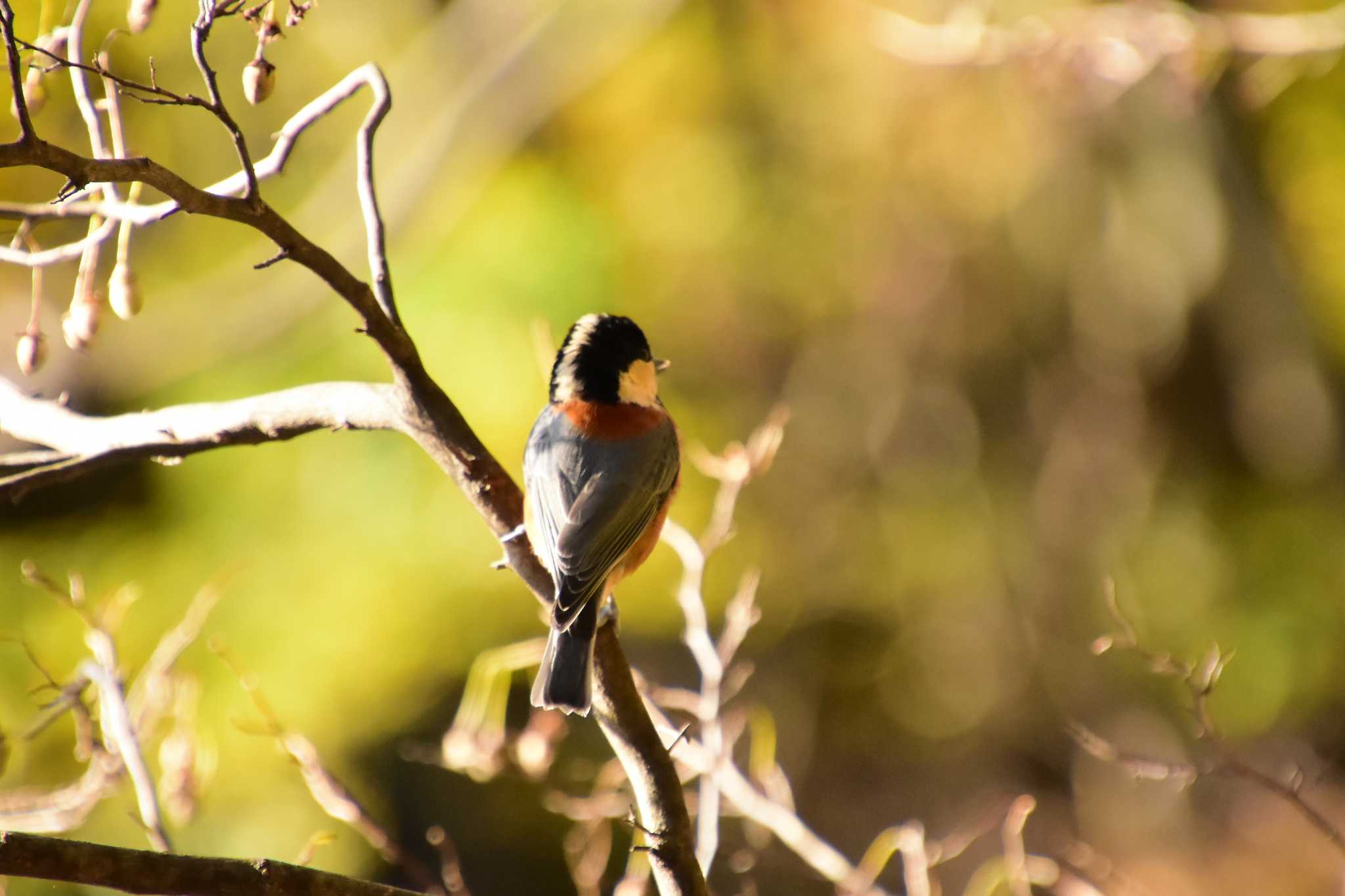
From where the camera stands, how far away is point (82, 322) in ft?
7.24

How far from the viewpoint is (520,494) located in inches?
91.8

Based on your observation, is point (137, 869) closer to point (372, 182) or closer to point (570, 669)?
point (570, 669)

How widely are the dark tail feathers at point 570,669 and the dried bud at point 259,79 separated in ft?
3.47

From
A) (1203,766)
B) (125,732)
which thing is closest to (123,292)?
(125,732)

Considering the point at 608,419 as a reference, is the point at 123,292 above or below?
above

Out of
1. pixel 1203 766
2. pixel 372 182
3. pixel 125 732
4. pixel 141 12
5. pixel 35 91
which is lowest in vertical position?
pixel 1203 766

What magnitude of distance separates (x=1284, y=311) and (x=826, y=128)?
10.1 feet

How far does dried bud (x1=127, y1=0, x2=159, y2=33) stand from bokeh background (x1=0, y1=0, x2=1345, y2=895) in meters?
3.68

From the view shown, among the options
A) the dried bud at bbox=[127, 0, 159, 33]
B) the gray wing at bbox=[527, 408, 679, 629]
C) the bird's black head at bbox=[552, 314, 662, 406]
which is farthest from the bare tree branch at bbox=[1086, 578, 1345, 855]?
the dried bud at bbox=[127, 0, 159, 33]

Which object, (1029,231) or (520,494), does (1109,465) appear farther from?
(520,494)

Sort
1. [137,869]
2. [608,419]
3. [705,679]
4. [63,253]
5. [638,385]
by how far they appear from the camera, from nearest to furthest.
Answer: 1. [137,869]
2. [63,253]
3. [705,679]
4. [608,419]
5. [638,385]

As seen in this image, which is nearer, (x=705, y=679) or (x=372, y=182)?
(x=372, y=182)

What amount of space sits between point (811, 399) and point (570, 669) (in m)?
5.96

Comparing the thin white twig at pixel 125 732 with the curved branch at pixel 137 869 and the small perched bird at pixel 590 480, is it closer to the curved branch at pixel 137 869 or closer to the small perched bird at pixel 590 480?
the small perched bird at pixel 590 480
